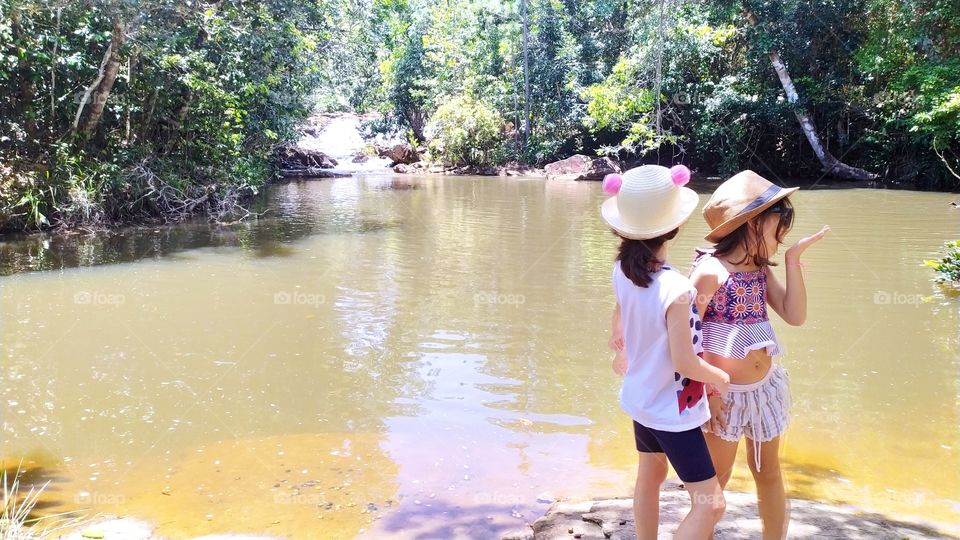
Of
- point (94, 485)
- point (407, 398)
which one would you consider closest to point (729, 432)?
point (407, 398)

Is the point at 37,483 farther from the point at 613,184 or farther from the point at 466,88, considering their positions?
the point at 466,88

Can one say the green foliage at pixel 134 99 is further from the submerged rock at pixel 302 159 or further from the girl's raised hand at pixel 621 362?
the submerged rock at pixel 302 159

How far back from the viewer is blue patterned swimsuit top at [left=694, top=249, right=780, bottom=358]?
230cm

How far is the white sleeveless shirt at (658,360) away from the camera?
7.09 feet

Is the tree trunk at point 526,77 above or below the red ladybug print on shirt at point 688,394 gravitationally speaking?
above

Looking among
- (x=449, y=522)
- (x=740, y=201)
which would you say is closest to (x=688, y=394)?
(x=740, y=201)

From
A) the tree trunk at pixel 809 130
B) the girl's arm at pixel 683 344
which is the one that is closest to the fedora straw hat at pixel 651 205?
the girl's arm at pixel 683 344

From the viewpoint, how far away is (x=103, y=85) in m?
11.5

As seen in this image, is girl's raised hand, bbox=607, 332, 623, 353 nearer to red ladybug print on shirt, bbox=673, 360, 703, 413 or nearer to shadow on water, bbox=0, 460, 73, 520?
red ladybug print on shirt, bbox=673, 360, 703, 413

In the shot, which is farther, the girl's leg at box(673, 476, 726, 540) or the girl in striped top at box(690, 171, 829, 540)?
the girl in striped top at box(690, 171, 829, 540)

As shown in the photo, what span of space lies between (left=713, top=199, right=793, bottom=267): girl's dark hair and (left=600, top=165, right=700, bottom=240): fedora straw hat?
0.22 m

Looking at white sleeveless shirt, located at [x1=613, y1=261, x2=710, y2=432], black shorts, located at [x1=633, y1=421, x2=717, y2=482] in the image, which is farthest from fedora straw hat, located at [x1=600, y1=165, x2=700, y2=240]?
black shorts, located at [x1=633, y1=421, x2=717, y2=482]

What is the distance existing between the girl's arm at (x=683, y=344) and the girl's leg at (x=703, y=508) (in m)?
0.32

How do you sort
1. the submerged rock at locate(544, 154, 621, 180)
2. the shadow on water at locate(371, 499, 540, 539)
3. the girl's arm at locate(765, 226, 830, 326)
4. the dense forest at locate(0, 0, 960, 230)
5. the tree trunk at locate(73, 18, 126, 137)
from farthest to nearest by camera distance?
1. the submerged rock at locate(544, 154, 621, 180)
2. the dense forest at locate(0, 0, 960, 230)
3. the tree trunk at locate(73, 18, 126, 137)
4. the shadow on water at locate(371, 499, 540, 539)
5. the girl's arm at locate(765, 226, 830, 326)
